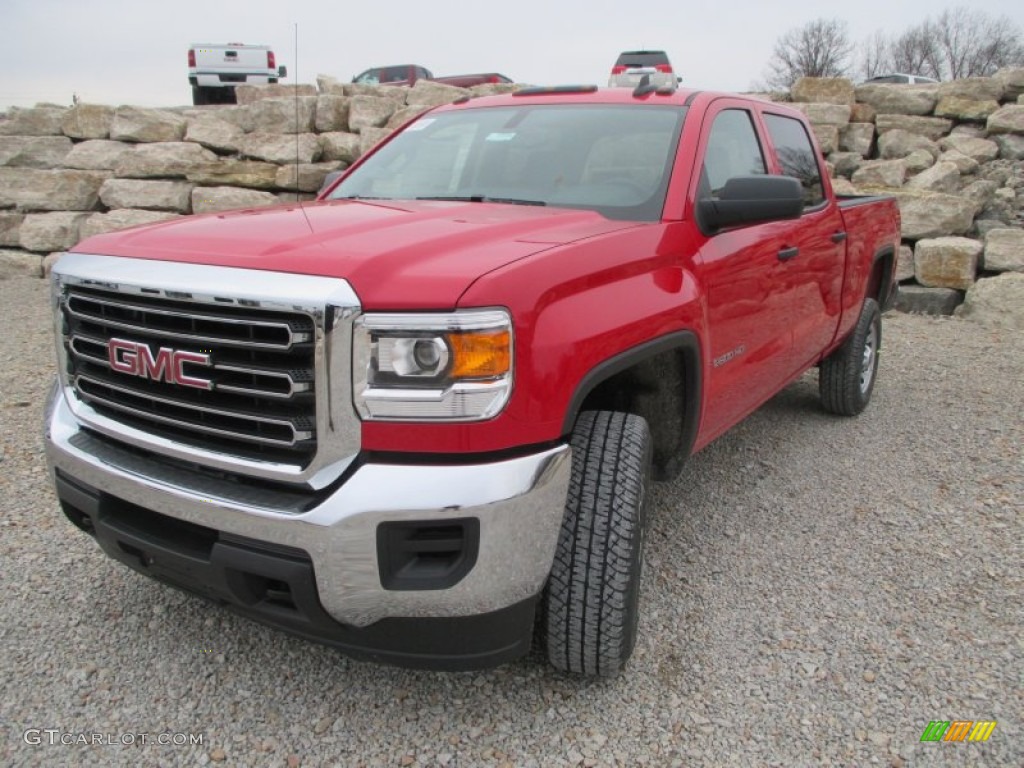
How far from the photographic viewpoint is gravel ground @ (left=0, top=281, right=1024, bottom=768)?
219 cm

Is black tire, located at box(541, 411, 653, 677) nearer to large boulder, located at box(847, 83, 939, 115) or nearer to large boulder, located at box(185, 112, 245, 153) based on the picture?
large boulder, located at box(185, 112, 245, 153)

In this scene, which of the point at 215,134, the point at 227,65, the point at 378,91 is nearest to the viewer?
the point at 215,134

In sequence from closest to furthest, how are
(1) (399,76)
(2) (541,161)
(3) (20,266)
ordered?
1. (2) (541,161)
2. (3) (20,266)
3. (1) (399,76)

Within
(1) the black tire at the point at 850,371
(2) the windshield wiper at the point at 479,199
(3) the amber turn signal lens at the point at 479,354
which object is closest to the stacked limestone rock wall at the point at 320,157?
(1) the black tire at the point at 850,371

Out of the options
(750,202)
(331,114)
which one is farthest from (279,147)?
(750,202)

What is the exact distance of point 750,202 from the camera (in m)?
2.74

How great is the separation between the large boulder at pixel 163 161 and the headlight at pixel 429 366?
358 inches

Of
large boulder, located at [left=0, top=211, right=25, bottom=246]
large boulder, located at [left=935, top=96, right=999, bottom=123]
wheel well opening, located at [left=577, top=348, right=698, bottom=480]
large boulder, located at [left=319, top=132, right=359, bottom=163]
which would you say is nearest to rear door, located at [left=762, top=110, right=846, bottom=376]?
wheel well opening, located at [left=577, top=348, right=698, bottom=480]

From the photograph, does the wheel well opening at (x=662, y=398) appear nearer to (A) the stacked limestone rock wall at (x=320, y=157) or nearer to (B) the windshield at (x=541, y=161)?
(B) the windshield at (x=541, y=161)

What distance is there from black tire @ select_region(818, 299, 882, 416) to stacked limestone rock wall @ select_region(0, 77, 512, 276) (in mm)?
6314

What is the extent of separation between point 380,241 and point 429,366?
46cm

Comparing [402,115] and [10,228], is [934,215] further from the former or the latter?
[10,228]

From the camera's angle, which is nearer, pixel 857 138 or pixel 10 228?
pixel 10 228

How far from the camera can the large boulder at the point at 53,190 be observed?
33.2 feet
